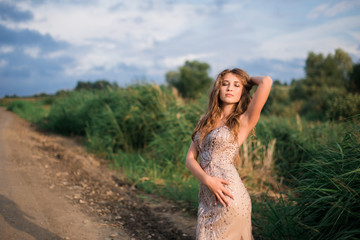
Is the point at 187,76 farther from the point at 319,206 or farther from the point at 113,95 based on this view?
the point at 319,206

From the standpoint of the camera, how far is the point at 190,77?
3494cm

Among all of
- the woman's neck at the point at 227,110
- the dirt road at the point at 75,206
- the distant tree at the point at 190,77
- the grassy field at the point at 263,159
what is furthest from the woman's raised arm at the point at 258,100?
the distant tree at the point at 190,77

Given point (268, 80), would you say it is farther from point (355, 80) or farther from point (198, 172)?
point (355, 80)

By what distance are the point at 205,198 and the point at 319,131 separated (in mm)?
5139

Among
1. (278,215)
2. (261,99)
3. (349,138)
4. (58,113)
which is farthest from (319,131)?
(58,113)

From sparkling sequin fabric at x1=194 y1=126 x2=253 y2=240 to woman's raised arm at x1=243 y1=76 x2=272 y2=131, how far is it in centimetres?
19

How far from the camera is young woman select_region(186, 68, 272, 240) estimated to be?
1.84m

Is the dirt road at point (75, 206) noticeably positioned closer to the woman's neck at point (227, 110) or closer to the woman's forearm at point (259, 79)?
the woman's neck at point (227, 110)

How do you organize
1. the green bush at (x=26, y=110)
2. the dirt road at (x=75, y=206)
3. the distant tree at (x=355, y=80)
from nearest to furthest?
1. the dirt road at (x=75, y=206)
2. the distant tree at (x=355, y=80)
3. the green bush at (x=26, y=110)

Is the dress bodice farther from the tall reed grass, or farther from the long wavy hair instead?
the tall reed grass

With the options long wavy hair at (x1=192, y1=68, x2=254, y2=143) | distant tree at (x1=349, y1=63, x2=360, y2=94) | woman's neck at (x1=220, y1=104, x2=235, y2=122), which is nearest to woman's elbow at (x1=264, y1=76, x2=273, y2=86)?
long wavy hair at (x1=192, y1=68, x2=254, y2=143)

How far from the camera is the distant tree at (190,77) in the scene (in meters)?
34.1

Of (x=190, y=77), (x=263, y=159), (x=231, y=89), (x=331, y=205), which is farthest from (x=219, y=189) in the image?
(x=190, y=77)

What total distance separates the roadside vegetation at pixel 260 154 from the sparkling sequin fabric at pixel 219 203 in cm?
50
